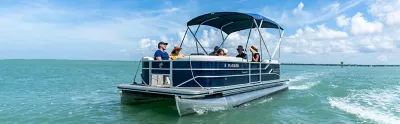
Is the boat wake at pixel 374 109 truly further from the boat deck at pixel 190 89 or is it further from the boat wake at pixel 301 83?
the boat wake at pixel 301 83

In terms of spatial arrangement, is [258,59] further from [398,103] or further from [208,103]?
[398,103]

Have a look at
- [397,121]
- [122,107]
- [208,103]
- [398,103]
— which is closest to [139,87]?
[122,107]

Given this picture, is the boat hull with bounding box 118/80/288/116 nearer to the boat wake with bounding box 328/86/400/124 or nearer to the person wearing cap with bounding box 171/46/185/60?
the person wearing cap with bounding box 171/46/185/60

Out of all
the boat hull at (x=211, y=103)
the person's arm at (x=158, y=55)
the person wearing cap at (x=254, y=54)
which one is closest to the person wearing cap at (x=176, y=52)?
the person's arm at (x=158, y=55)

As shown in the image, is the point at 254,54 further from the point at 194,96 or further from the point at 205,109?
the point at 194,96

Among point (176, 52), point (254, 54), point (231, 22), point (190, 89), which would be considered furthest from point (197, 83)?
point (231, 22)

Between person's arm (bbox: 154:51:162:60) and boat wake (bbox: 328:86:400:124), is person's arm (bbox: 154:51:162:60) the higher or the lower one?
the higher one

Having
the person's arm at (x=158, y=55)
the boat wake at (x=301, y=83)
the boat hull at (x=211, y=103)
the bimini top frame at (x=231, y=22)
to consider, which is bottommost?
the boat wake at (x=301, y=83)

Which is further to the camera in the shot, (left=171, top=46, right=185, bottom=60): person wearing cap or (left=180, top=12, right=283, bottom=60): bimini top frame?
(left=180, top=12, right=283, bottom=60): bimini top frame

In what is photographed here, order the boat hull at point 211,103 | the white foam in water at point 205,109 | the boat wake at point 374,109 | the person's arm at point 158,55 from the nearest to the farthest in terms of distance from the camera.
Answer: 1. the boat hull at point 211,103
2. the white foam in water at point 205,109
3. the boat wake at point 374,109
4. the person's arm at point 158,55

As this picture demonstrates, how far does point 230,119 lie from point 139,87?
2.85 meters

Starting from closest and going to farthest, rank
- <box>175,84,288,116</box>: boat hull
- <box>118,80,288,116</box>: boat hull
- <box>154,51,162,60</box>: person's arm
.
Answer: <box>175,84,288,116</box>: boat hull → <box>118,80,288,116</box>: boat hull → <box>154,51,162,60</box>: person's arm

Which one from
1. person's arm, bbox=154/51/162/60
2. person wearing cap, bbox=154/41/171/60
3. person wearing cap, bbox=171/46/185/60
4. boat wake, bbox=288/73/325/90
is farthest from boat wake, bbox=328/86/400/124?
person's arm, bbox=154/51/162/60

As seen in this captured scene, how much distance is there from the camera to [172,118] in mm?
7727
